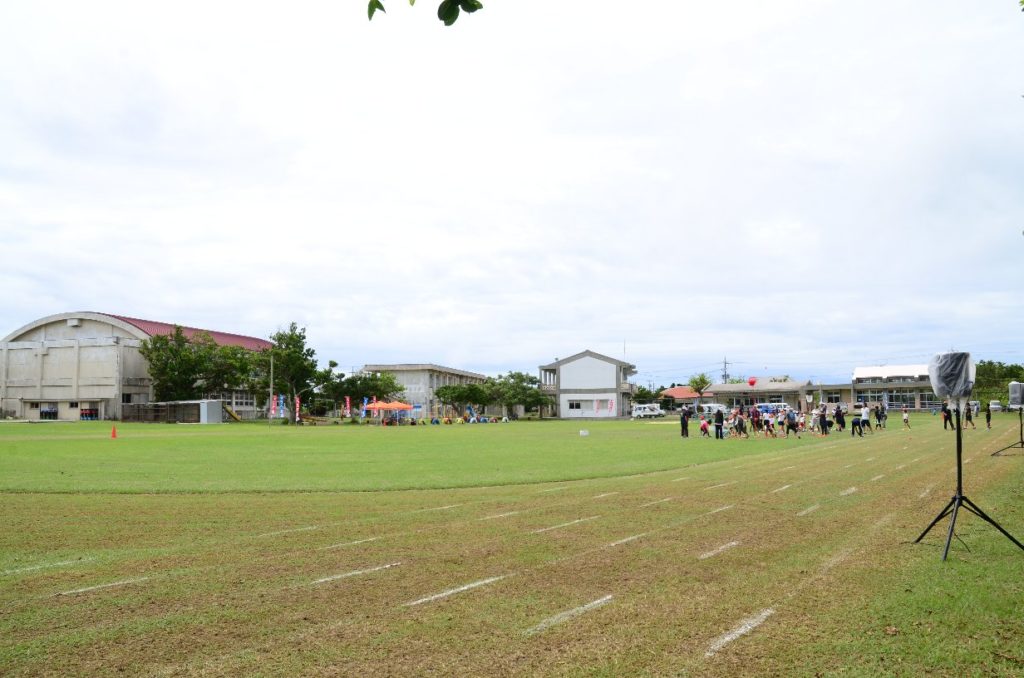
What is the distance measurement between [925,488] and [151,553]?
14.5 meters

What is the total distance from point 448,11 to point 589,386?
98756 millimetres

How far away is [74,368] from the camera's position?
3319 inches

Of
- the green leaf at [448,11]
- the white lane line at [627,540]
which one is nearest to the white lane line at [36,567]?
the white lane line at [627,540]

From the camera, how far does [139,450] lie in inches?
1113

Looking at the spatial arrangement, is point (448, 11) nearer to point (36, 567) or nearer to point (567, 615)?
point (567, 615)

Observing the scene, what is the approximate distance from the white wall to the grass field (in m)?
85.9

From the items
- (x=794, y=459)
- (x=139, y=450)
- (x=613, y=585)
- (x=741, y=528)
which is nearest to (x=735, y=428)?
(x=794, y=459)

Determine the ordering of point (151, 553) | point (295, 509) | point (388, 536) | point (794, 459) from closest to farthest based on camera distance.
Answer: point (151, 553) → point (388, 536) → point (295, 509) → point (794, 459)

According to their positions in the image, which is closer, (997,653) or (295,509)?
(997,653)

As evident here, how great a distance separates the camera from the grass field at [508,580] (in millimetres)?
5422

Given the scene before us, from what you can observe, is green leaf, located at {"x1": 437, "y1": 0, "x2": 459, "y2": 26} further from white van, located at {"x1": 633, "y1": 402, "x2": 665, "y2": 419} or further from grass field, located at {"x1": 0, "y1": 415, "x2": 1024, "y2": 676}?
white van, located at {"x1": 633, "y1": 402, "x2": 665, "y2": 419}

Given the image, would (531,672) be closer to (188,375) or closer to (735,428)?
(735,428)

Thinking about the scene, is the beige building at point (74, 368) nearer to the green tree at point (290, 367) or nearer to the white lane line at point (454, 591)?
the green tree at point (290, 367)

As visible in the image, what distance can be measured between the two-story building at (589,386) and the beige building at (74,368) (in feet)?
174
